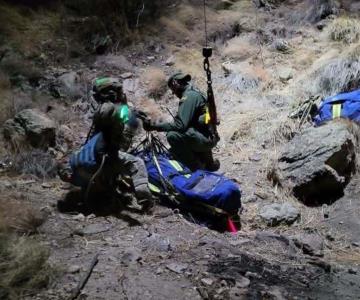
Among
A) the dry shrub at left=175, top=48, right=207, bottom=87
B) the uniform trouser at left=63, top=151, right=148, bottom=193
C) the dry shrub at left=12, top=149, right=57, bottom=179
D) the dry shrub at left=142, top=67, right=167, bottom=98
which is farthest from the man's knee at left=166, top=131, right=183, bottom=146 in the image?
the dry shrub at left=175, top=48, right=207, bottom=87

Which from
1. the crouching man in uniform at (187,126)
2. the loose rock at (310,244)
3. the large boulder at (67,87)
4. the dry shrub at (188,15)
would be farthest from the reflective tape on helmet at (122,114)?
the dry shrub at (188,15)

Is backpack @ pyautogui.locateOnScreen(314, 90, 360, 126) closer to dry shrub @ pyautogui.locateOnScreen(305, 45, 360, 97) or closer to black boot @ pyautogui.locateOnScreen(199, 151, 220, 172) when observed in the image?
dry shrub @ pyautogui.locateOnScreen(305, 45, 360, 97)

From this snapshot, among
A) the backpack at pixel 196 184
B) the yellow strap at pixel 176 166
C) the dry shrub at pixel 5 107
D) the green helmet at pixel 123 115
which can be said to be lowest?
the backpack at pixel 196 184

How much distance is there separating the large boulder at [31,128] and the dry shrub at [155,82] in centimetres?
183

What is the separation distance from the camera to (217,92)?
22.8ft

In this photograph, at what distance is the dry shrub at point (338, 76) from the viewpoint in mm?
6078

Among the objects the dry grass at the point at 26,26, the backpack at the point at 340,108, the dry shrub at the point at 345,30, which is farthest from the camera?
the dry grass at the point at 26,26

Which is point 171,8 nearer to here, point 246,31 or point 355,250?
point 246,31

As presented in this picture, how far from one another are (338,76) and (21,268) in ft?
15.0

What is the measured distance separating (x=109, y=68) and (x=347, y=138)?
145 inches

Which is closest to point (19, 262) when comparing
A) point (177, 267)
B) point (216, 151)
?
point (177, 267)

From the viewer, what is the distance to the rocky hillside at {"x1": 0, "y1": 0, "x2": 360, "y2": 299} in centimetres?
320

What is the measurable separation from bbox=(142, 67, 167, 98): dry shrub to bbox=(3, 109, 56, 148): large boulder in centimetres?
183

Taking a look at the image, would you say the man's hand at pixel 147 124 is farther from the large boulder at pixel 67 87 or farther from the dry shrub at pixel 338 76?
the dry shrub at pixel 338 76
